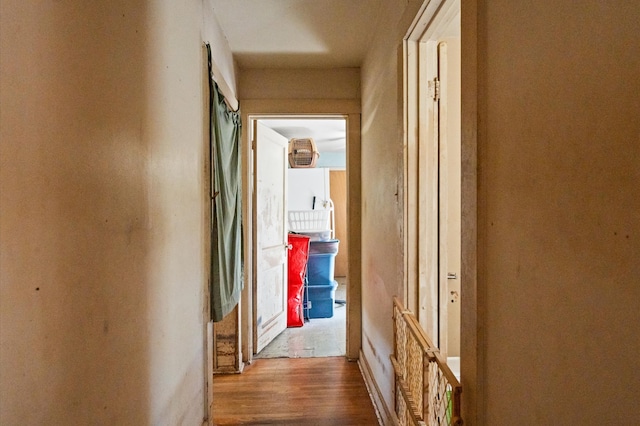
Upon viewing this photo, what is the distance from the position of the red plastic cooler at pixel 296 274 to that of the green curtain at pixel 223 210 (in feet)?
5.25

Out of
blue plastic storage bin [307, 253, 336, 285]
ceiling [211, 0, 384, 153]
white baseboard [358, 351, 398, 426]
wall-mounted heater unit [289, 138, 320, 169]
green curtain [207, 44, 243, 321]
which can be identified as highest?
ceiling [211, 0, 384, 153]

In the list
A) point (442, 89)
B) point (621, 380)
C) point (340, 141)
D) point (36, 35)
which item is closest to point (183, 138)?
point (36, 35)

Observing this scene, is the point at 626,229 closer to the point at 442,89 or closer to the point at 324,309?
the point at 442,89

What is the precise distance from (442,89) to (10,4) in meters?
1.55

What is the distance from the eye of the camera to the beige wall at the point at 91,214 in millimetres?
651

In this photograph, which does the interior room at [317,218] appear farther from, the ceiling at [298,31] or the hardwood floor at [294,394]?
the ceiling at [298,31]

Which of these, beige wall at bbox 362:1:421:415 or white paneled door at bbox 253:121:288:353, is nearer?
beige wall at bbox 362:1:421:415

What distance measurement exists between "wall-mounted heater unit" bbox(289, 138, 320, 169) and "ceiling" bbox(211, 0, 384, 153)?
2.22 m

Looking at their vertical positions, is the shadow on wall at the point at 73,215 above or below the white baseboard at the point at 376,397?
above

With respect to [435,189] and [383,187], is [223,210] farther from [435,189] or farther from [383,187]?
[435,189]

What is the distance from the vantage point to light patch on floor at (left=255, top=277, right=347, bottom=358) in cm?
342

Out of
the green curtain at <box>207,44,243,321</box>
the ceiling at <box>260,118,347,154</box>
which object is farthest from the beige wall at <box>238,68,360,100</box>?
the ceiling at <box>260,118,347,154</box>

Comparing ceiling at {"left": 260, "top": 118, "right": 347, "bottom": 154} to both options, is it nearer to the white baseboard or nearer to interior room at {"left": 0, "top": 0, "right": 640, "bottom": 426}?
the white baseboard

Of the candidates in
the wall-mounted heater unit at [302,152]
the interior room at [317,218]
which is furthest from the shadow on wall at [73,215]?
the wall-mounted heater unit at [302,152]
